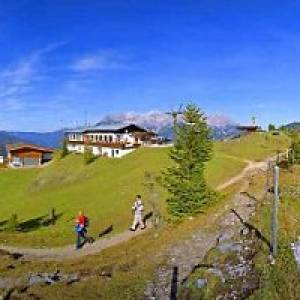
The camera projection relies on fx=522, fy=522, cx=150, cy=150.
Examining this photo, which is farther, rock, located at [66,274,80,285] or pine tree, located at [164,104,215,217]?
pine tree, located at [164,104,215,217]

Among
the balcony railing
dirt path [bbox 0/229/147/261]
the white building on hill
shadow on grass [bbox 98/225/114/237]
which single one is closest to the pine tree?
dirt path [bbox 0/229/147/261]

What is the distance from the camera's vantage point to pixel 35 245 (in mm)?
35406

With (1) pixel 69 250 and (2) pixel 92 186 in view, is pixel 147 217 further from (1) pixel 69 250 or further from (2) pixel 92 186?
(2) pixel 92 186

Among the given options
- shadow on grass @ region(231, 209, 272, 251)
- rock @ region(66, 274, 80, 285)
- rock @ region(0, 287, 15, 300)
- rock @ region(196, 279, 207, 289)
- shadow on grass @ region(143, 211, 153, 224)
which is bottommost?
rock @ region(0, 287, 15, 300)

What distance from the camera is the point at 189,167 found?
118ft

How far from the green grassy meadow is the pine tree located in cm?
828

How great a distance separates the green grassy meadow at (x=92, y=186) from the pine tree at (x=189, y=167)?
8280mm

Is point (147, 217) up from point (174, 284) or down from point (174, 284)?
down

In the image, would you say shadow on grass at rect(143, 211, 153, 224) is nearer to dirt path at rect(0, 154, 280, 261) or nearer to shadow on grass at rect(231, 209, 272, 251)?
dirt path at rect(0, 154, 280, 261)

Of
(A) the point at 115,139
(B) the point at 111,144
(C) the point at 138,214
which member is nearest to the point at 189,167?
(C) the point at 138,214

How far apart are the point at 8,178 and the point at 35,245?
7306 centimetres

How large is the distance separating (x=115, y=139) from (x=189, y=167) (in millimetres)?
79436

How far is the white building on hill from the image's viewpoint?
345 ft

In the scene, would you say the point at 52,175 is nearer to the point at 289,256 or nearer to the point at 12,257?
the point at 12,257
